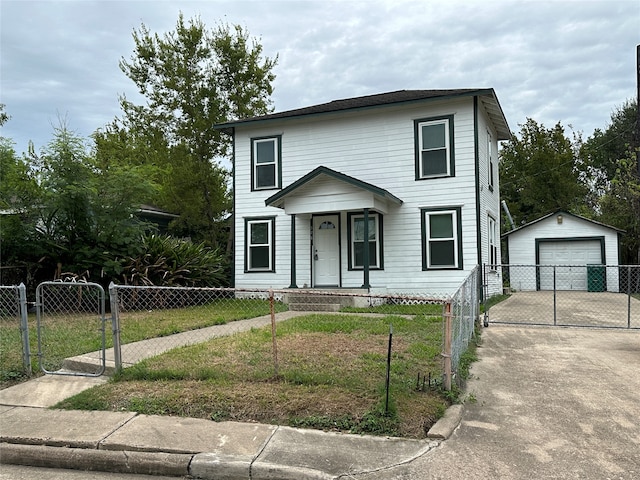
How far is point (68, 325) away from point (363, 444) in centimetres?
764

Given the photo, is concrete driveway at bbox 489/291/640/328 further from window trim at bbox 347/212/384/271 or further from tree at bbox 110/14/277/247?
tree at bbox 110/14/277/247

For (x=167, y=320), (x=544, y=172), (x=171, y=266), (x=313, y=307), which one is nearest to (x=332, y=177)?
(x=313, y=307)

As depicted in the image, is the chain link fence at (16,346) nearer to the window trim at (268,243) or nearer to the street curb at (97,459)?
the street curb at (97,459)

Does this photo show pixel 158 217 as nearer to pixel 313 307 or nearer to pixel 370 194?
pixel 313 307

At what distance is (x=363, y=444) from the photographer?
403cm

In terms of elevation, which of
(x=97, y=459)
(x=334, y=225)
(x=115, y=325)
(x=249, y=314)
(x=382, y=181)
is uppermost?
(x=382, y=181)

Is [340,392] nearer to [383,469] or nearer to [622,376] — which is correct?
[383,469]

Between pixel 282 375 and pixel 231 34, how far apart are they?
1952cm

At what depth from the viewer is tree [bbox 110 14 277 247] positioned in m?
21.0

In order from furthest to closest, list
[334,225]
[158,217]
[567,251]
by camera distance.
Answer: [158,217], [567,251], [334,225]

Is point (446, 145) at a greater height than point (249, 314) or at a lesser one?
greater

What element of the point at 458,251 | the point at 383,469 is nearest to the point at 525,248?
the point at 458,251

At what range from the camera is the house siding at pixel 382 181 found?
1370cm

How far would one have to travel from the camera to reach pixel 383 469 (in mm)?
3639
